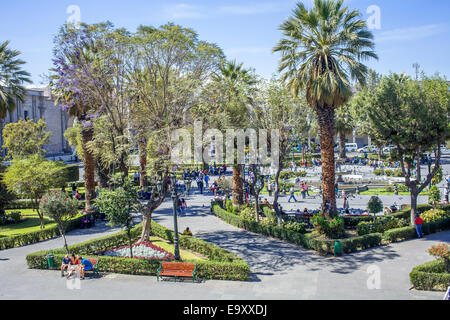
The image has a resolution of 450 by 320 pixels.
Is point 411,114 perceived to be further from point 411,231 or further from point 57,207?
point 57,207

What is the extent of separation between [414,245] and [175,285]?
10658 mm

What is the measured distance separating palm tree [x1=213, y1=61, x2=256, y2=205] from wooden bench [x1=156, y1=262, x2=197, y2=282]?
8.67 m

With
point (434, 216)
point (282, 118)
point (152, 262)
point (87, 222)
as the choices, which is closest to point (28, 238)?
point (87, 222)

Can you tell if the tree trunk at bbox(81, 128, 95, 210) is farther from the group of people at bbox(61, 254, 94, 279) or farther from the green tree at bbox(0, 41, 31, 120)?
the group of people at bbox(61, 254, 94, 279)

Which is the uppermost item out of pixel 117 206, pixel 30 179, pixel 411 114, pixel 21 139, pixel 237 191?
pixel 21 139

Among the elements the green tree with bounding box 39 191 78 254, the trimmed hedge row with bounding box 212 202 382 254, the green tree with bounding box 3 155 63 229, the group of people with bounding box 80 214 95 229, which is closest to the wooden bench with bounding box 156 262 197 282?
the green tree with bounding box 39 191 78 254

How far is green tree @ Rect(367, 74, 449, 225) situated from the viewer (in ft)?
60.8

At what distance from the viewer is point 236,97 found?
22.1 meters

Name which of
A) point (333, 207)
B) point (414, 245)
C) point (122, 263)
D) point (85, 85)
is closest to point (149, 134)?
point (85, 85)

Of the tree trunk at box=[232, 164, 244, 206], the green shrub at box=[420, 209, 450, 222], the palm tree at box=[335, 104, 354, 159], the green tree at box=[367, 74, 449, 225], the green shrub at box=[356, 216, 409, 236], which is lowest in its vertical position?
the green shrub at box=[356, 216, 409, 236]

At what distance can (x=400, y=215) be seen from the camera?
2123cm

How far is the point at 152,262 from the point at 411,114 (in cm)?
1351

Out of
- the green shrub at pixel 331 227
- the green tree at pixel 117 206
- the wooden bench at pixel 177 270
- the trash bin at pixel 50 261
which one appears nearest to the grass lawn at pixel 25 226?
the trash bin at pixel 50 261
